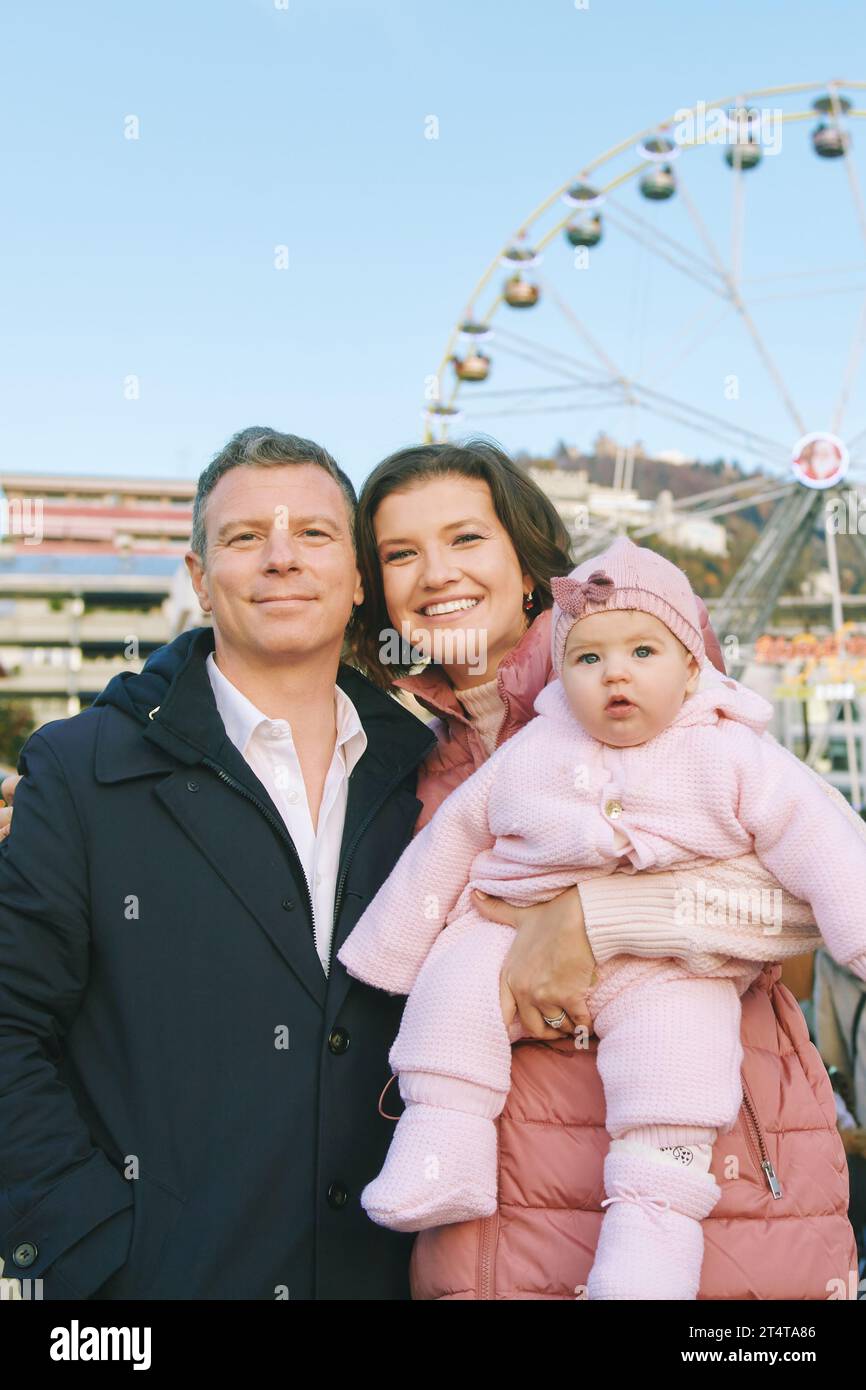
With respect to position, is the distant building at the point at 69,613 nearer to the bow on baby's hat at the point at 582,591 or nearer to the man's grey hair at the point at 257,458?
the man's grey hair at the point at 257,458

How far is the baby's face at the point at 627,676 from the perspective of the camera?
→ 1.96m

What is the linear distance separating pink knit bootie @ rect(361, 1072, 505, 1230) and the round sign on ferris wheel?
70.8 ft

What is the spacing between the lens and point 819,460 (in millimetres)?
22125

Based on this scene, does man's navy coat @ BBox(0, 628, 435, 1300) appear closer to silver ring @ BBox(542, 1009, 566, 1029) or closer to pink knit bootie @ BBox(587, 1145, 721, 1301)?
silver ring @ BBox(542, 1009, 566, 1029)

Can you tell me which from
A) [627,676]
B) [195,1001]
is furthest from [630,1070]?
[195,1001]

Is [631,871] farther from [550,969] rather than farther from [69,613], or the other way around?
[69,613]

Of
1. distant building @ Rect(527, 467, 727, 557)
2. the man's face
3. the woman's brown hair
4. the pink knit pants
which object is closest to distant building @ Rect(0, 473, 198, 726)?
distant building @ Rect(527, 467, 727, 557)

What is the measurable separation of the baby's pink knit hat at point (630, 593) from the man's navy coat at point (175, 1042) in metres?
0.64

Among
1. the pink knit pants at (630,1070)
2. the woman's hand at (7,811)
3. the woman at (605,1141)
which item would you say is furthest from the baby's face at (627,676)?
the woman's hand at (7,811)

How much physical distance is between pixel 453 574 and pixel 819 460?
21117 mm

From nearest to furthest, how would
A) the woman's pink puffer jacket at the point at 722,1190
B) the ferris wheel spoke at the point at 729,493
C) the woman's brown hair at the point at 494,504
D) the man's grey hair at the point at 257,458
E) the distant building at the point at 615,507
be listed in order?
the woman's pink puffer jacket at the point at 722,1190, the man's grey hair at the point at 257,458, the woman's brown hair at the point at 494,504, the ferris wheel spoke at the point at 729,493, the distant building at the point at 615,507
